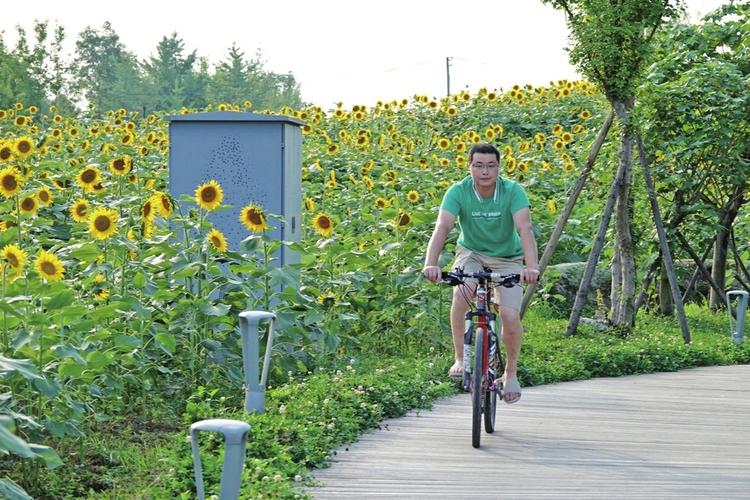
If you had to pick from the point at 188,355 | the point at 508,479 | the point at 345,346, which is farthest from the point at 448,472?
the point at 345,346

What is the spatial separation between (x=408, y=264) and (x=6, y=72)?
101 ft

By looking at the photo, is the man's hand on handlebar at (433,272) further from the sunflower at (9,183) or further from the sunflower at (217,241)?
the sunflower at (9,183)

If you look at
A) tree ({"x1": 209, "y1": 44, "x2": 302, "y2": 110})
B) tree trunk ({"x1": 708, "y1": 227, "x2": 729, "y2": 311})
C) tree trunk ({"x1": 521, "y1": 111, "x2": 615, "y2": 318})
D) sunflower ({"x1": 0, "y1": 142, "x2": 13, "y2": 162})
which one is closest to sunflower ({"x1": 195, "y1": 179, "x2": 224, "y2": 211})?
sunflower ({"x1": 0, "y1": 142, "x2": 13, "y2": 162})

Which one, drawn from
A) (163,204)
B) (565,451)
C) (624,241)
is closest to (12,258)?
(163,204)

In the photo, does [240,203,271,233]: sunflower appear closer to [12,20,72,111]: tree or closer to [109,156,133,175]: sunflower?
[109,156,133,175]: sunflower

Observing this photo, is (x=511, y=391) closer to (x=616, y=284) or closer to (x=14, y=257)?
(x=14, y=257)

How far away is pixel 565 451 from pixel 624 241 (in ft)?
19.0

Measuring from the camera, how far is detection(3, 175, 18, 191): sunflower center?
807 centimetres

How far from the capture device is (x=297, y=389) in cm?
814

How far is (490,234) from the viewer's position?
7809 mm

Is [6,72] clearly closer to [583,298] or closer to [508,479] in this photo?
[583,298]

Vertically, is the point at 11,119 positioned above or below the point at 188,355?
above

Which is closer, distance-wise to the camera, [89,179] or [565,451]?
[565,451]

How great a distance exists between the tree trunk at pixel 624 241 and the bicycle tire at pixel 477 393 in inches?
214
